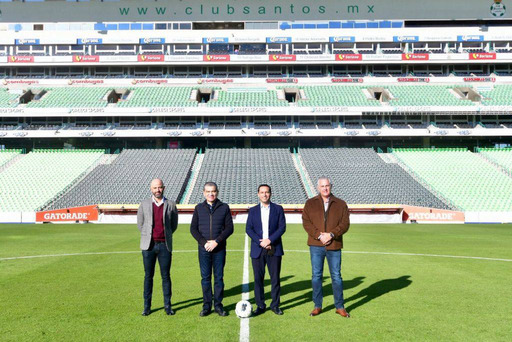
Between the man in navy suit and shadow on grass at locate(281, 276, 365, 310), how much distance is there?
1.91ft

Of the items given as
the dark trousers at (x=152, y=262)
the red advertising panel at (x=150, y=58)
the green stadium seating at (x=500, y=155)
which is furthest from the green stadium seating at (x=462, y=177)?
the dark trousers at (x=152, y=262)

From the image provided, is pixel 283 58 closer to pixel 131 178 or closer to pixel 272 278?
pixel 131 178

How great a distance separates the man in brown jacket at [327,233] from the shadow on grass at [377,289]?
0.71 meters

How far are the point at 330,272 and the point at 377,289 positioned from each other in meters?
2.56

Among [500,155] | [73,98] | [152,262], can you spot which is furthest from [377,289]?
[73,98]

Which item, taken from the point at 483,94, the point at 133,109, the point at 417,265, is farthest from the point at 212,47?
the point at 417,265

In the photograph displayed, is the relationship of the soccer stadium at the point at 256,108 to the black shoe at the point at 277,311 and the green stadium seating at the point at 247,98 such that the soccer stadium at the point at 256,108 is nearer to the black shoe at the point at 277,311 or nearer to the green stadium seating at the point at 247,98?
the green stadium seating at the point at 247,98

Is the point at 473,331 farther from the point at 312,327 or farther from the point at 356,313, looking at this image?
the point at 312,327

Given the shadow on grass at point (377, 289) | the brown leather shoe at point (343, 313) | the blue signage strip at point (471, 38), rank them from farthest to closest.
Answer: the blue signage strip at point (471, 38)
the shadow on grass at point (377, 289)
the brown leather shoe at point (343, 313)

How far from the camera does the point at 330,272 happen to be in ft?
23.6

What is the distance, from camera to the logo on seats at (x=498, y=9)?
51763mm

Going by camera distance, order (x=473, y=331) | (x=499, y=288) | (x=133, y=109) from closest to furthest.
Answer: (x=473, y=331)
(x=499, y=288)
(x=133, y=109)

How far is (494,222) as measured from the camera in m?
32.0

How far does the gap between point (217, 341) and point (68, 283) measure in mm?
5358
